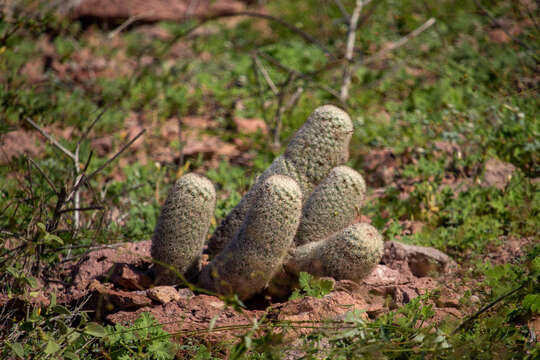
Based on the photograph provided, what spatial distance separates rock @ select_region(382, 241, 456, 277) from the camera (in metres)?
3.22

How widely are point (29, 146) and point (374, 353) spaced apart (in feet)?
13.6

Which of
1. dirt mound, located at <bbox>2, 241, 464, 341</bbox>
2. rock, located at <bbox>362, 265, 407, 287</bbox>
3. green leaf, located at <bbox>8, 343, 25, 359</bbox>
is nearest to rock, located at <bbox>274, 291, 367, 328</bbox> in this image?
dirt mound, located at <bbox>2, 241, 464, 341</bbox>

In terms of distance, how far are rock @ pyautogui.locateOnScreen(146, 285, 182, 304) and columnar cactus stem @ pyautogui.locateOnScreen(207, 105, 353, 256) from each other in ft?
1.68

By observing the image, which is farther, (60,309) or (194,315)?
(194,315)

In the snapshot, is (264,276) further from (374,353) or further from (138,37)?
(138,37)

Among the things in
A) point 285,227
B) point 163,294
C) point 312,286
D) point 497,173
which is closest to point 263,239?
point 285,227

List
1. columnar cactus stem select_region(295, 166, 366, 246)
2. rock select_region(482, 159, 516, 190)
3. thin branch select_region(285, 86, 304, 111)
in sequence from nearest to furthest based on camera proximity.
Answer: columnar cactus stem select_region(295, 166, 366, 246) → rock select_region(482, 159, 516, 190) → thin branch select_region(285, 86, 304, 111)

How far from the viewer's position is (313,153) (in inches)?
118

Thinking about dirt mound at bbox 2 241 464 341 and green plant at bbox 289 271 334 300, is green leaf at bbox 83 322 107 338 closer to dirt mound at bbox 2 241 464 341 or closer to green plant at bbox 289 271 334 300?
dirt mound at bbox 2 241 464 341

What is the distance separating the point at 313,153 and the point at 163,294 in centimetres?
118

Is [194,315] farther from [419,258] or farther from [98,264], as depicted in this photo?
[419,258]

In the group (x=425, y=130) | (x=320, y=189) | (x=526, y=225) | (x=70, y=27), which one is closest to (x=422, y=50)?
(x=425, y=130)

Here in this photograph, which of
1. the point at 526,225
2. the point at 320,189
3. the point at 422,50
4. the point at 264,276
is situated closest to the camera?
the point at 264,276

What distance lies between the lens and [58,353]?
227cm
